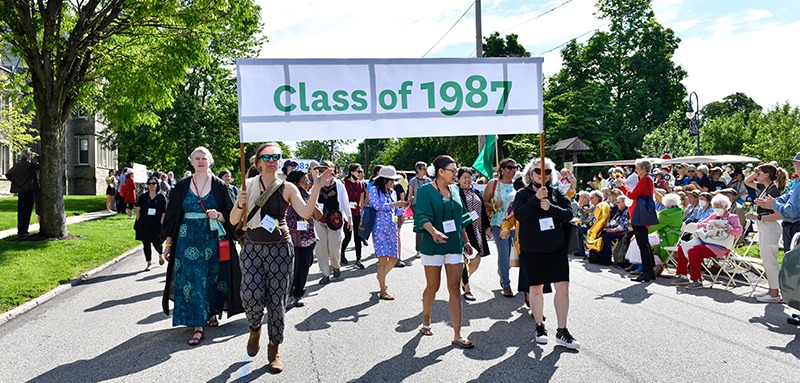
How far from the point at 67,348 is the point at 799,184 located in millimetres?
8167

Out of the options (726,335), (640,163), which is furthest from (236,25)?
(726,335)

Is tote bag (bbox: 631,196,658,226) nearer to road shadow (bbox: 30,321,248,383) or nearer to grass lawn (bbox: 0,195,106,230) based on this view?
road shadow (bbox: 30,321,248,383)

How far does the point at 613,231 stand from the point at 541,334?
20.1ft

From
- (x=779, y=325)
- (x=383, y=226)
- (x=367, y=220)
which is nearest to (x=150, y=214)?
(x=367, y=220)

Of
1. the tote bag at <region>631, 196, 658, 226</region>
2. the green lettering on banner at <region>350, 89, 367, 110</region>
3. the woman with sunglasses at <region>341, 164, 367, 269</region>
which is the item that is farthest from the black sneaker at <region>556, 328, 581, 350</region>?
the woman with sunglasses at <region>341, 164, 367, 269</region>

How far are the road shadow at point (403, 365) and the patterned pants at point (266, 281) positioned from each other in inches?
34.8

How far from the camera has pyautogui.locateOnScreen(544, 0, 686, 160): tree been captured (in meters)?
44.6

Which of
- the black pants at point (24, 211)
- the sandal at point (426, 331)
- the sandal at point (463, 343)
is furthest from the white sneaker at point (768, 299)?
the black pants at point (24, 211)

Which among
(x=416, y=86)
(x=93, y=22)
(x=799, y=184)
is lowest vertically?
(x=799, y=184)

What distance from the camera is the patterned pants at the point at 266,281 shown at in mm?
5379

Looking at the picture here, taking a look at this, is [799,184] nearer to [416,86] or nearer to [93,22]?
[416,86]

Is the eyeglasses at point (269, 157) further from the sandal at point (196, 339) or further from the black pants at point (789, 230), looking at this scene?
the black pants at point (789, 230)

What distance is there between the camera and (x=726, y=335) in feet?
21.1

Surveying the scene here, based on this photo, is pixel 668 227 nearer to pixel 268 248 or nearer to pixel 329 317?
pixel 329 317
